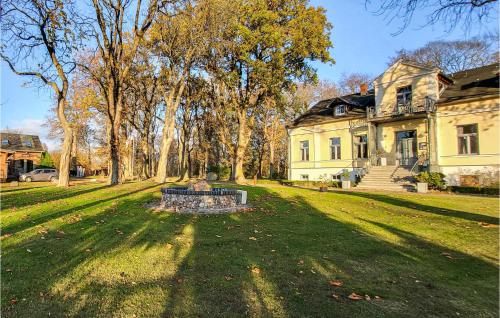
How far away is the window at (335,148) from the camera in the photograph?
29.0 m

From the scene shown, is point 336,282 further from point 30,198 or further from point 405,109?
point 405,109

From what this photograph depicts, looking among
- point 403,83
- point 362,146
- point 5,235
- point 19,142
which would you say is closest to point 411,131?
point 403,83

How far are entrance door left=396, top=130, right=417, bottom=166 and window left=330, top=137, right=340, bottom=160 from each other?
5.37 metres

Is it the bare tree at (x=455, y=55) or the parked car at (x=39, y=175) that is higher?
the bare tree at (x=455, y=55)

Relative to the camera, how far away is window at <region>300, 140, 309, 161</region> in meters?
31.7

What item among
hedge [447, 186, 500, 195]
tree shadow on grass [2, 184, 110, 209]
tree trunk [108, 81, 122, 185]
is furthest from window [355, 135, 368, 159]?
tree shadow on grass [2, 184, 110, 209]

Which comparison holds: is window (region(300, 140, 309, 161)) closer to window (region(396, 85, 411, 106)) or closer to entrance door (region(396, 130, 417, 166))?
entrance door (region(396, 130, 417, 166))

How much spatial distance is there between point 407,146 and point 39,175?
130ft

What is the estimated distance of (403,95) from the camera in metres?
25.1

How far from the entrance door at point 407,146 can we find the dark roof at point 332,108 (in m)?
3.71

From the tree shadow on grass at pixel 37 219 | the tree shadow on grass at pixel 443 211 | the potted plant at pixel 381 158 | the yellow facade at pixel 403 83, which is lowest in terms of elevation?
the tree shadow on grass at pixel 443 211

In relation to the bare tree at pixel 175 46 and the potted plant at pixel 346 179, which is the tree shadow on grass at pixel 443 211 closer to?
the potted plant at pixel 346 179

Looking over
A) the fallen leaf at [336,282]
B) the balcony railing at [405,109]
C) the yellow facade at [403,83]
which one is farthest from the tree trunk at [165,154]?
the fallen leaf at [336,282]

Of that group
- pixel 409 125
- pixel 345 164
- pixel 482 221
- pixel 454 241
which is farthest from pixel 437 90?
pixel 454 241
